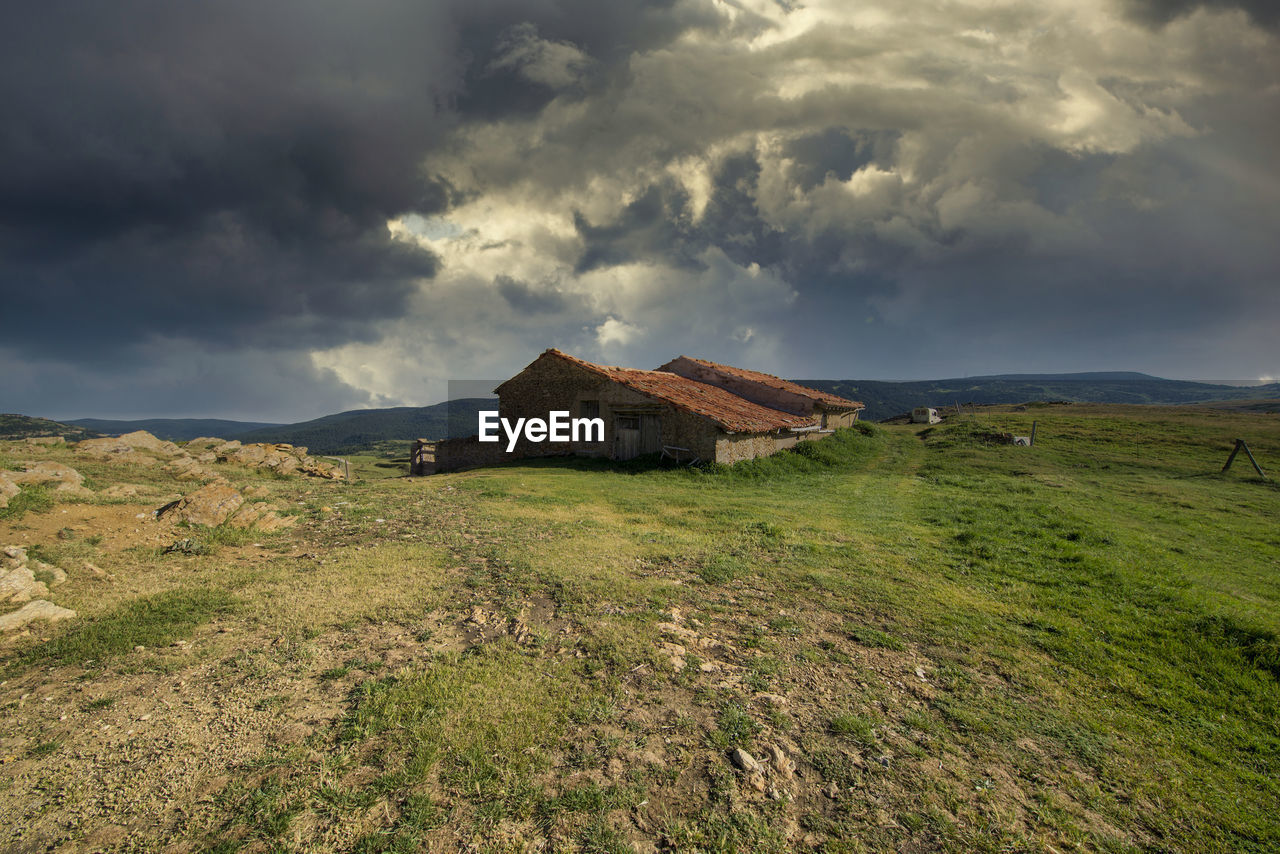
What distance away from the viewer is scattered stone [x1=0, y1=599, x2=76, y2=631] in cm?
562

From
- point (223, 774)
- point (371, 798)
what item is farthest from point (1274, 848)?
point (223, 774)

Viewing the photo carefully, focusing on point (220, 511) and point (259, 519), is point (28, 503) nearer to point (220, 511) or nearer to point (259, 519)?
point (220, 511)

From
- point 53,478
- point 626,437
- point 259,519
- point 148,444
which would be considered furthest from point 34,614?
point 626,437

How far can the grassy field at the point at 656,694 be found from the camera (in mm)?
3486

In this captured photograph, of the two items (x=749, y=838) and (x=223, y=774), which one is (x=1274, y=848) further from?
(x=223, y=774)

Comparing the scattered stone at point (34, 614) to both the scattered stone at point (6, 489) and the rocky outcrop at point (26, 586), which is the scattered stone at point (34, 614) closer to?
the rocky outcrop at point (26, 586)

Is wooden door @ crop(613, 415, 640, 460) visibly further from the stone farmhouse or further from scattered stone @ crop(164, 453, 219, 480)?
scattered stone @ crop(164, 453, 219, 480)

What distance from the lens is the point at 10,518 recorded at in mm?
8203

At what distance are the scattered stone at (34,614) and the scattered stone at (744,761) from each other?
26.9 feet

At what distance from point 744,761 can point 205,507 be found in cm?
1153

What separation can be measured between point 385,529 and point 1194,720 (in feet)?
41.7

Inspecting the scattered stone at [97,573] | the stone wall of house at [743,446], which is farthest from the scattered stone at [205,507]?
the stone wall of house at [743,446]

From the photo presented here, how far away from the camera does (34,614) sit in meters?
5.86

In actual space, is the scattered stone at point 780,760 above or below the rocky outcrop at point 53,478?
below
